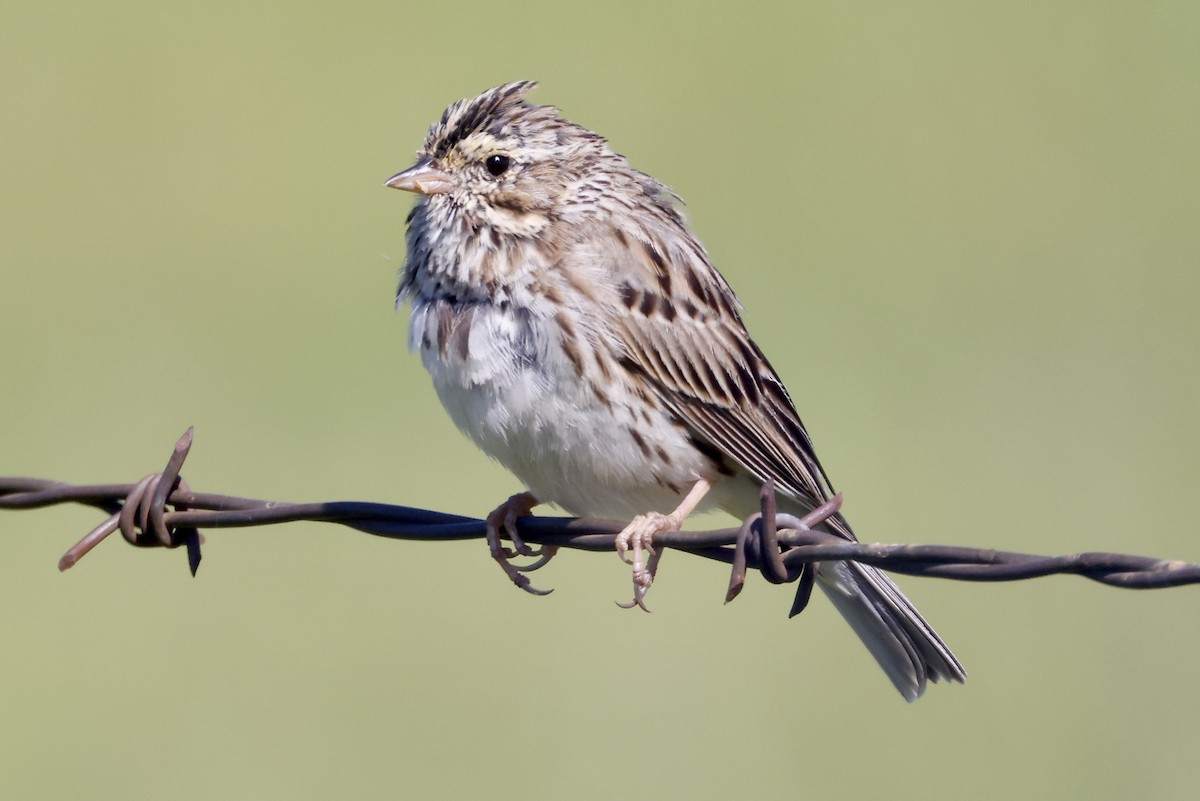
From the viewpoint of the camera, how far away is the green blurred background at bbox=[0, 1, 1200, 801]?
8.36 m

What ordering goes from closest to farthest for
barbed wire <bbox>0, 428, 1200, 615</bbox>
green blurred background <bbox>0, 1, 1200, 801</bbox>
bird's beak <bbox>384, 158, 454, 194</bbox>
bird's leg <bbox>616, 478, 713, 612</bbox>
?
1. barbed wire <bbox>0, 428, 1200, 615</bbox>
2. bird's leg <bbox>616, 478, 713, 612</bbox>
3. bird's beak <bbox>384, 158, 454, 194</bbox>
4. green blurred background <bbox>0, 1, 1200, 801</bbox>

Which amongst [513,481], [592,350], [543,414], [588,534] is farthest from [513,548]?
[513,481]

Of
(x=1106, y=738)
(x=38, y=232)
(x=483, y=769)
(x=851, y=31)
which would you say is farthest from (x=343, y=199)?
(x=1106, y=738)

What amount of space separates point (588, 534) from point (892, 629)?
1.55 m

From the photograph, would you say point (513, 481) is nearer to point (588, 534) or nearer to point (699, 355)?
point (699, 355)

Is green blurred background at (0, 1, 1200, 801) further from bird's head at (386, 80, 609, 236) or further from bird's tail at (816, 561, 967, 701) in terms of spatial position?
bird's tail at (816, 561, 967, 701)

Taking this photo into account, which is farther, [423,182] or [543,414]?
[423,182]

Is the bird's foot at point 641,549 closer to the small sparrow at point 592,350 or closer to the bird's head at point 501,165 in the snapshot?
the small sparrow at point 592,350

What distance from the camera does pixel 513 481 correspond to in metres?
10.4

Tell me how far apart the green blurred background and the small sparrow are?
1.60 meters

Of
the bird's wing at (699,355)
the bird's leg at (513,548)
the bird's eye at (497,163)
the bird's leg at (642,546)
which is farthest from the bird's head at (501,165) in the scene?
the bird's leg at (642,546)

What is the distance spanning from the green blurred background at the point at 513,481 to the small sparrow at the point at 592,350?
5.23 feet

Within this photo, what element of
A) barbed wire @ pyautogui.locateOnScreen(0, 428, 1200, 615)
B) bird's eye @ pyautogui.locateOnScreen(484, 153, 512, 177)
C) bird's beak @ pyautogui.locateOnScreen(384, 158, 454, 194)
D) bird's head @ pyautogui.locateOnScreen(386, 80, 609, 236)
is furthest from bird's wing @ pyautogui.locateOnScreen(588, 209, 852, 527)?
barbed wire @ pyautogui.locateOnScreen(0, 428, 1200, 615)

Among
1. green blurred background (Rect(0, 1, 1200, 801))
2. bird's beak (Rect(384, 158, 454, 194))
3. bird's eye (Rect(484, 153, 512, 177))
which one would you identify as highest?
bird's eye (Rect(484, 153, 512, 177))
